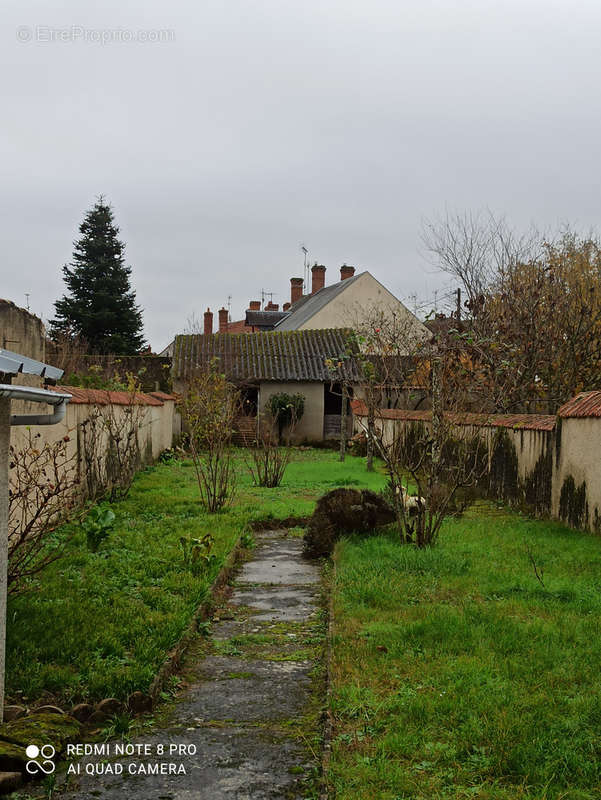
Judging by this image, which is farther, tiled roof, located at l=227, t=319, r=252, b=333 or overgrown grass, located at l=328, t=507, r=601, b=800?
tiled roof, located at l=227, t=319, r=252, b=333

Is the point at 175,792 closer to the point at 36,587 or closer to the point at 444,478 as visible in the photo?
the point at 36,587

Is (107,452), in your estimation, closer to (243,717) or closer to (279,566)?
(279,566)

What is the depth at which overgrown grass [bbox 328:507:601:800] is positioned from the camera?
152 inches

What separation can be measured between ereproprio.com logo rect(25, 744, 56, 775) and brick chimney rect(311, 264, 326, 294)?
44676 mm

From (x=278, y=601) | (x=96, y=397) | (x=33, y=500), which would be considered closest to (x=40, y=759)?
(x=278, y=601)

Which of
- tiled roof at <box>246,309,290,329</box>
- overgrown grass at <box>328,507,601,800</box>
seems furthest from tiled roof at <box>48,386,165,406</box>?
tiled roof at <box>246,309,290,329</box>

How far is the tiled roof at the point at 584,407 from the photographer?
401 inches

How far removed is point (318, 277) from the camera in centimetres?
4778

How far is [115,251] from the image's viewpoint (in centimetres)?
3906

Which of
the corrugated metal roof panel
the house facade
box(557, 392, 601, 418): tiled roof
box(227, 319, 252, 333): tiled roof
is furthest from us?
box(227, 319, 252, 333): tiled roof

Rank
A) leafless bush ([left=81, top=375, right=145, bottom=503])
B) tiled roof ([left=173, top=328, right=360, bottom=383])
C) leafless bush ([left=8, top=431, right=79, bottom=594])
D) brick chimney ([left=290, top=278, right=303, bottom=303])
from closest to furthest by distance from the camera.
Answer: leafless bush ([left=8, top=431, right=79, bottom=594]), leafless bush ([left=81, top=375, right=145, bottom=503]), tiled roof ([left=173, top=328, right=360, bottom=383]), brick chimney ([left=290, top=278, right=303, bottom=303])

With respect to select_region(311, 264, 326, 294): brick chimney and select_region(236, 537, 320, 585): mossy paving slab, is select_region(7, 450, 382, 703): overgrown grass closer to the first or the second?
select_region(236, 537, 320, 585): mossy paving slab

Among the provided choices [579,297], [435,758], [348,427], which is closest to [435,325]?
[579,297]

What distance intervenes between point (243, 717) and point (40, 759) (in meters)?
1.33
